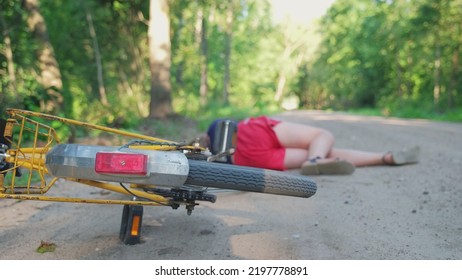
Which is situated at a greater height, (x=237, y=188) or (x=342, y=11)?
(x=342, y=11)

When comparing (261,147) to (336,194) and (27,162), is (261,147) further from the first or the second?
(27,162)

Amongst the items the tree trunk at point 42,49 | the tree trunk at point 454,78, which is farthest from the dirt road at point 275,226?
the tree trunk at point 454,78

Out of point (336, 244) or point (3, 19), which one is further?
point (3, 19)

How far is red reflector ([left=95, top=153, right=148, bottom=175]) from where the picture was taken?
1.70 m

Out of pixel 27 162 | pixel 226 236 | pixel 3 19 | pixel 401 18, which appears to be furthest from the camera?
pixel 401 18

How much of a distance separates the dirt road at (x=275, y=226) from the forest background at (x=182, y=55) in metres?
2.90

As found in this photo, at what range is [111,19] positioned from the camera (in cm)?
1426

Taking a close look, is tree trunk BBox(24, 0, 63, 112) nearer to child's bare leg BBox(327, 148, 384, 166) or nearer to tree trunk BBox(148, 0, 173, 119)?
tree trunk BBox(148, 0, 173, 119)

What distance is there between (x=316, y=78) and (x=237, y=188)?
4903 cm

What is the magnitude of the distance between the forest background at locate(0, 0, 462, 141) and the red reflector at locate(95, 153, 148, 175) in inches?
157

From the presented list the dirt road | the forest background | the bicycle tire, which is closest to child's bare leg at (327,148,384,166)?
the dirt road

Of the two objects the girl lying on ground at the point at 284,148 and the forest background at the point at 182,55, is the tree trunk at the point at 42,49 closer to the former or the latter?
the forest background at the point at 182,55

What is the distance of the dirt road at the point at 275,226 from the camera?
2.26 meters

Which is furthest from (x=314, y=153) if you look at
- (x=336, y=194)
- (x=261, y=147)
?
(x=336, y=194)
